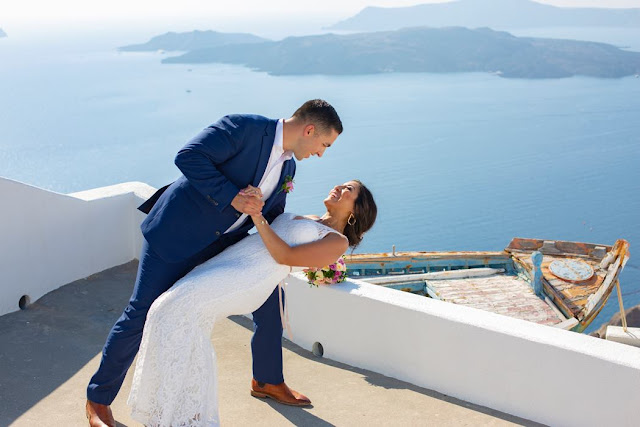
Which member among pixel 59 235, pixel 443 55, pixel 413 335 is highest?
pixel 443 55

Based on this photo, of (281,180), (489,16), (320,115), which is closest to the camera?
(320,115)

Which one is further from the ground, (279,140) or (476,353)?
(279,140)

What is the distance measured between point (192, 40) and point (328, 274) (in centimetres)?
11065

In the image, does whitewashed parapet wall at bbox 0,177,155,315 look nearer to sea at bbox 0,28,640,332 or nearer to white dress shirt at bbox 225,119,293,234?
white dress shirt at bbox 225,119,293,234

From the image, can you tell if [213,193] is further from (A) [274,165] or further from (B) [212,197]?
(A) [274,165]

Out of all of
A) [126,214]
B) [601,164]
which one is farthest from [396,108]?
[126,214]

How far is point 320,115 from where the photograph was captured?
210cm

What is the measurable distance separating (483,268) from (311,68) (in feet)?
235

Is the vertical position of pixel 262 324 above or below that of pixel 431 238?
above

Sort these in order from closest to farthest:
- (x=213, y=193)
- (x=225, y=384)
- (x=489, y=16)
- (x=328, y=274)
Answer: (x=213, y=193), (x=225, y=384), (x=328, y=274), (x=489, y=16)

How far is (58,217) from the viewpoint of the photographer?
11.6ft

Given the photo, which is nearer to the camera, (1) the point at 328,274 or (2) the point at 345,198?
(2) the point at 345,198

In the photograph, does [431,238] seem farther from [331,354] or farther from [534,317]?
[331,354]

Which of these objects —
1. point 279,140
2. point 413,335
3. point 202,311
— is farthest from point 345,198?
point 413,335
